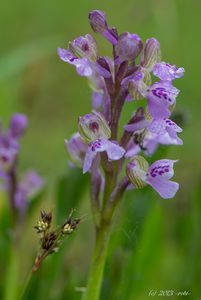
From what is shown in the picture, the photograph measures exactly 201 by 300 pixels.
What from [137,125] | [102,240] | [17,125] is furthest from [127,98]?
[17,125]

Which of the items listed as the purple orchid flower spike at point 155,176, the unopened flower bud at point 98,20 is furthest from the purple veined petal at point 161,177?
the unopened flower bud at point 98,20

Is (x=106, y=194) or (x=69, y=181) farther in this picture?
(x=69, y=181)

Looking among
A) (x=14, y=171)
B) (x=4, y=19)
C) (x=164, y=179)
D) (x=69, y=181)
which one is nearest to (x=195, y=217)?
(x=69, y=181)

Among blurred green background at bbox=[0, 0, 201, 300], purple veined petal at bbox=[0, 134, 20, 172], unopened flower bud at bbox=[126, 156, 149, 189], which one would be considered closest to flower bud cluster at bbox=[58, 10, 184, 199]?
unopened flower bud at bbox=[126, 156, 149, 189]

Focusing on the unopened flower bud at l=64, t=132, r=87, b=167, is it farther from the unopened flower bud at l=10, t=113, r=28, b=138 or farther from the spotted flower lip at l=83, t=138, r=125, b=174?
the unopened flower bud at l=10, t=113, r=28, b=138

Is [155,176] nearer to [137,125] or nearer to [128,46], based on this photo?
[137,125]

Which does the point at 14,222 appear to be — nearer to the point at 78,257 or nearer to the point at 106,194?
the point at 106,194

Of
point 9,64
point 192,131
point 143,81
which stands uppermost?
point 192,131
